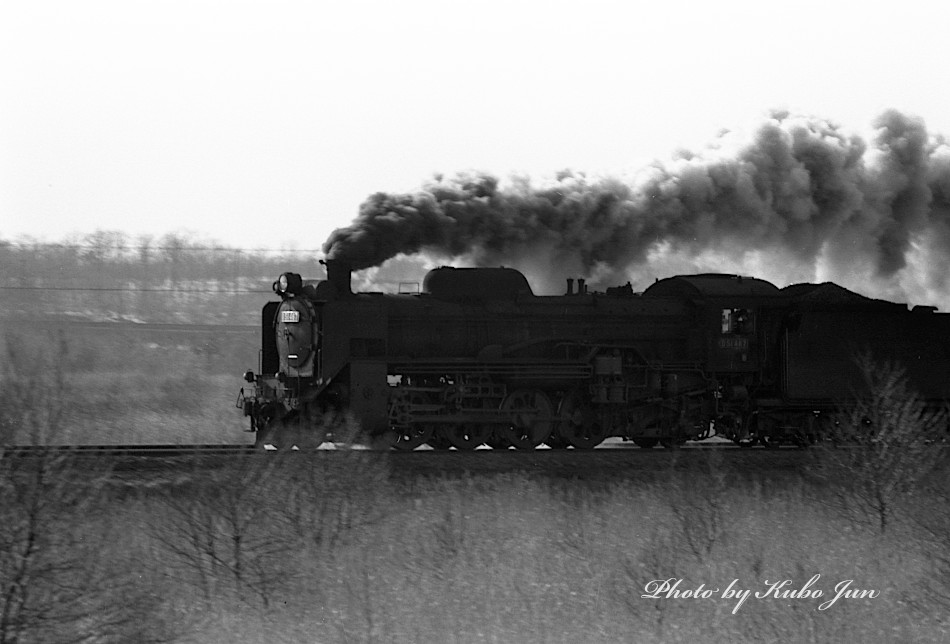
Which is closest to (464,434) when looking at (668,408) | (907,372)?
(668,408)

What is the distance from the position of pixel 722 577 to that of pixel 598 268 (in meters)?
14.1

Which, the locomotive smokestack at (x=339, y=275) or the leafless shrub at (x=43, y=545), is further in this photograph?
the locomotive smokestack at (x=339, y=275)

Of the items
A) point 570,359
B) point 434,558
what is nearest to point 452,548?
point 434,558

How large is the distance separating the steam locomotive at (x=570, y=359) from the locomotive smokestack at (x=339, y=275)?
0.9 inches

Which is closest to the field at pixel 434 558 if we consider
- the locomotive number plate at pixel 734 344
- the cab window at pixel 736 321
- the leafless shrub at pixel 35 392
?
the leafless shrub at pixel 35 392

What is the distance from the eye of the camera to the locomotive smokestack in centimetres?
1931

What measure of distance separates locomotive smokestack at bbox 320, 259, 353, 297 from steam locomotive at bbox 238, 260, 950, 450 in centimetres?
2

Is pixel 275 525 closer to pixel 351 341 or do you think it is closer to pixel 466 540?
pixel 466 540

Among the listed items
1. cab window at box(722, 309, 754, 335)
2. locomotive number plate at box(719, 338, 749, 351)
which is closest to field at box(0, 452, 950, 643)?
locomotive number plate at box(719, 338, 749, 351)

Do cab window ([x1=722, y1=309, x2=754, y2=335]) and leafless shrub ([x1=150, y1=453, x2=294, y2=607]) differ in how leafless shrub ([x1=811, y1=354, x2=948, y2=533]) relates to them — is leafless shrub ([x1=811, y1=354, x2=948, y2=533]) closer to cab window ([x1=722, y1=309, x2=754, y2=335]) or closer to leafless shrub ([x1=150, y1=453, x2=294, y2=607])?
cab window ([x1=722, y1=309, x2=754, y2=335])

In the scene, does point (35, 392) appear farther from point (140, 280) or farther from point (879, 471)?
point (140, 280)

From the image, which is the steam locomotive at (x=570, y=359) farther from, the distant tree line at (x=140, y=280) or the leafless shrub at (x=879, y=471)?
the distant tree line at (x=140, y=280)

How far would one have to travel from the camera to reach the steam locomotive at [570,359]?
18.8 meters

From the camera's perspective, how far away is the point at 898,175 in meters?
30.3
